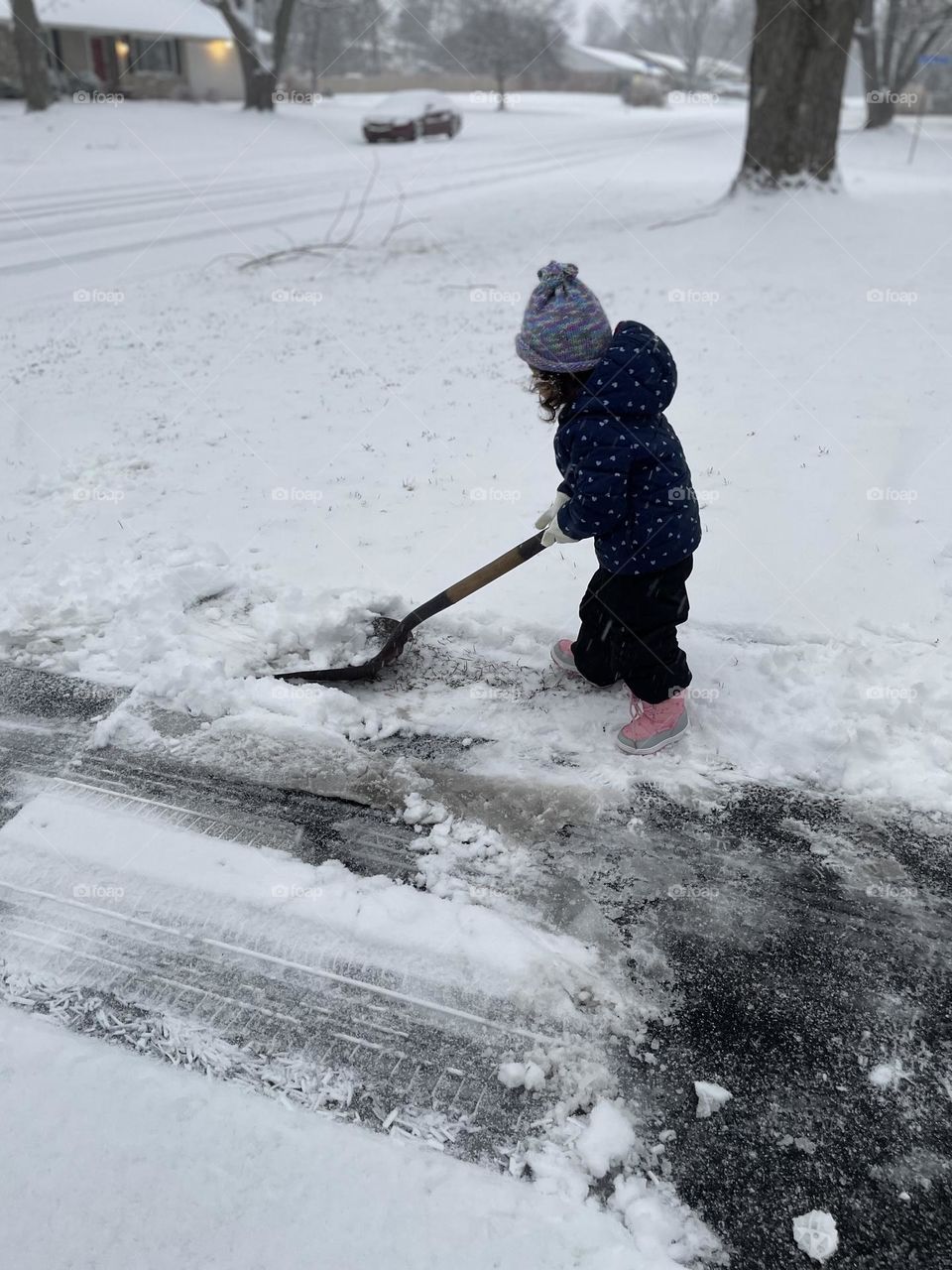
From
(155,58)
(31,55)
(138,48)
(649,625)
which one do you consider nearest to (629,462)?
(649,625)

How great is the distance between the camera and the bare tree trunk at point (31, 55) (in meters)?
21.0

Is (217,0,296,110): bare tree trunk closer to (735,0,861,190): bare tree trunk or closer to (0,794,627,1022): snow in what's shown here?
(735,0,861,190): bare tree trunk

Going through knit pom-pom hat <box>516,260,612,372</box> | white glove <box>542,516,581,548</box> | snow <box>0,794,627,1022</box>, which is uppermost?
knit pom-pom hat <box>516,260,612,372</box>

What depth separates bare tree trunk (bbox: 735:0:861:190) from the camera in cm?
940

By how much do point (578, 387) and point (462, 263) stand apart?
25.9 ft

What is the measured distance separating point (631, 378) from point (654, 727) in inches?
46.3

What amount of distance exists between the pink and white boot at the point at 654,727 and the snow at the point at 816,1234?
4.86 feet

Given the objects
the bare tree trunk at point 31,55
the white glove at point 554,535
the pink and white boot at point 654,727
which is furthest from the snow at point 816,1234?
the bare tree trunk at point 31,55

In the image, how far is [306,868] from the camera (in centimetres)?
264

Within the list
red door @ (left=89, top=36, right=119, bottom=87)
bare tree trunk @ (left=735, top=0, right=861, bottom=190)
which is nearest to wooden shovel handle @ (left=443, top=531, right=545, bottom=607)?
bare tree trunk @ (left=735, top=0, right=861, bottom=190)

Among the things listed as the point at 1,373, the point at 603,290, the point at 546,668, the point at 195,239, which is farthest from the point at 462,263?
the point at 546,668

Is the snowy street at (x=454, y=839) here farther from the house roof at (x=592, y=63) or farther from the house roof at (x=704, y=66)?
the house roof at (x=704, y=66)

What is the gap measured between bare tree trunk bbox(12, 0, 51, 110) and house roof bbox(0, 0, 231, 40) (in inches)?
221

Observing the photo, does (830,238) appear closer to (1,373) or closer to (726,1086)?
(1,373)
